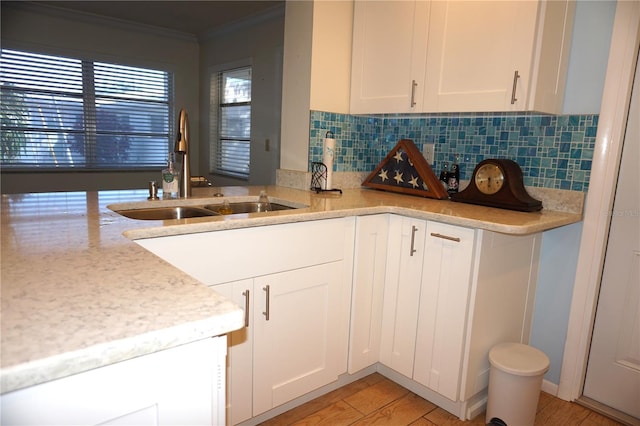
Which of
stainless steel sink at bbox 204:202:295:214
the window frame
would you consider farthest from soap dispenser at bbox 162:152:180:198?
the window frame

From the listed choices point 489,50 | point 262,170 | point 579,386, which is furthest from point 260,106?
point 579,386

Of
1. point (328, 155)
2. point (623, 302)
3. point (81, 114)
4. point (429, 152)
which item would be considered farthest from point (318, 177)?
point (81, 114)

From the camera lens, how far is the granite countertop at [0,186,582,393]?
566mm

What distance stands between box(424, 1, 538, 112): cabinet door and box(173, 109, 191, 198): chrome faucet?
117 cm

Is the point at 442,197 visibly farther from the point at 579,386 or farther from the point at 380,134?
the point at 579,386

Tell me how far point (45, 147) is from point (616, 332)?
505 cm

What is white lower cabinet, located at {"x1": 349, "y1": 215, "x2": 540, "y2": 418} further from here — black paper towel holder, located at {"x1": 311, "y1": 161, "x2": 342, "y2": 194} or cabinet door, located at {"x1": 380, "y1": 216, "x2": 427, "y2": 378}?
black paper towel holder, located at {"x1": 311, "y1": 161, "x2": 342, "y2": 194}

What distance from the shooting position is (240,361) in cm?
161

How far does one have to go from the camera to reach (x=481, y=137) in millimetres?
2270

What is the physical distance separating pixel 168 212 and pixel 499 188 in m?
1.52

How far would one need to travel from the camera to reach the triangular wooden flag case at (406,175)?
2312 millimetres

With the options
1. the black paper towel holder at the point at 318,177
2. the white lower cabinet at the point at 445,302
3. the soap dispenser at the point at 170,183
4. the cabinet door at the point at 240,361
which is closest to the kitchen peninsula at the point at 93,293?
the cabinet door at the point at 240,361

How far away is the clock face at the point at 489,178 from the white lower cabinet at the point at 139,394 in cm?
167

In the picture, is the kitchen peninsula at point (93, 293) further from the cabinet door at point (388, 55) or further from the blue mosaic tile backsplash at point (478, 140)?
the cabinet door at point (388, 55)
